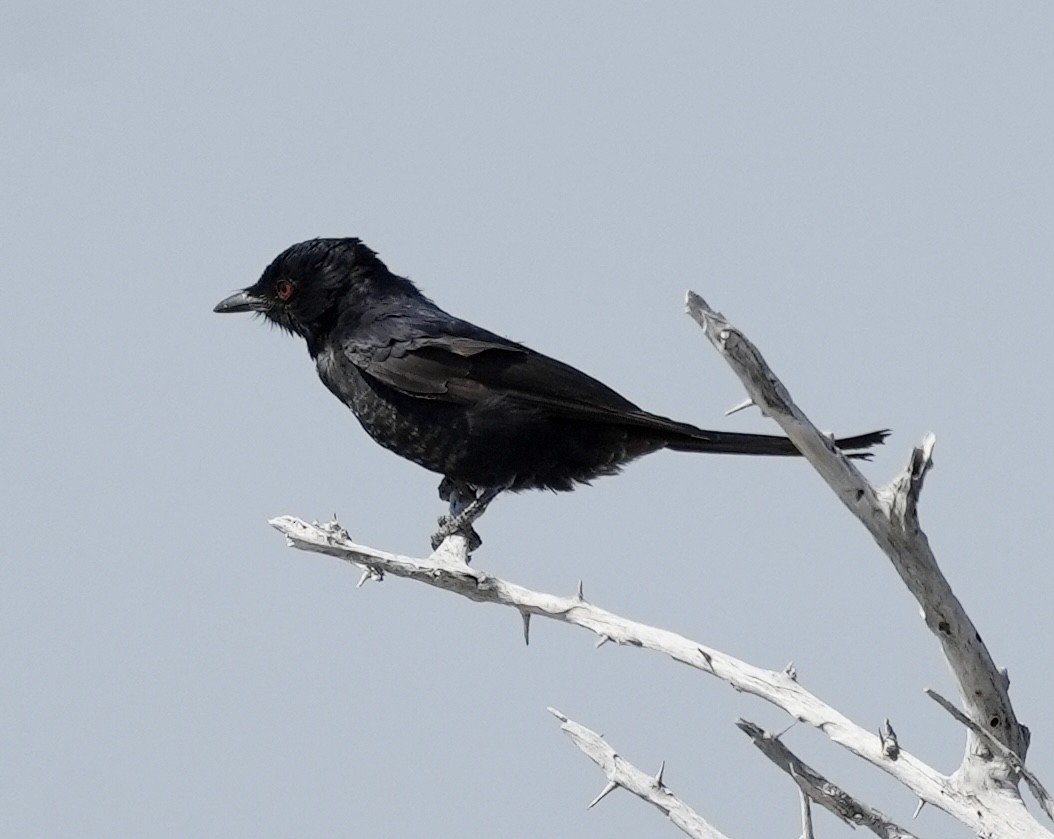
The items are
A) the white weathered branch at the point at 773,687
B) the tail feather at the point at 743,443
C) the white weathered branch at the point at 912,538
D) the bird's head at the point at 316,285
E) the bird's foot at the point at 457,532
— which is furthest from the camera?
the bird's head at the point at 316,285

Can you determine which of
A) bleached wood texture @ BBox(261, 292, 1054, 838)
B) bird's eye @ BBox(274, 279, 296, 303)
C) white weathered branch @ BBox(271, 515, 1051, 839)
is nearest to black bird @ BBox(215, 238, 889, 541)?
bird's eye @ BBox(274, 279, 296, 303)

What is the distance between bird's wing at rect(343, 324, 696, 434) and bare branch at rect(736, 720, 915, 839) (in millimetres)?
2980

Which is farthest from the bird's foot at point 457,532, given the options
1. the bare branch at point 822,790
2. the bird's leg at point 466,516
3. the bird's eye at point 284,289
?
the bare branch at point 822,790

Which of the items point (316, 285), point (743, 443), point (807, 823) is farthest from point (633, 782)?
point (316, 285)

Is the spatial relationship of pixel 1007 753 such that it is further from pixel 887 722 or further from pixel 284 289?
pixel 284 289

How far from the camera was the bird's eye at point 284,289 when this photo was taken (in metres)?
8.34

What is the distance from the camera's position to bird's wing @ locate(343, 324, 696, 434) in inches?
290

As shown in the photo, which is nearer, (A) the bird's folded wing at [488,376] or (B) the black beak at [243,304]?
(A) the bird's folded wing at [488,376]

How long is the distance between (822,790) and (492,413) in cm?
336

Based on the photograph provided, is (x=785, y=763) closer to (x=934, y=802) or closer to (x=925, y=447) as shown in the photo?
(x=934, y=802)

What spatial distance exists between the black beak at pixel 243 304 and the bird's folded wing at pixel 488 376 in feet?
3.55

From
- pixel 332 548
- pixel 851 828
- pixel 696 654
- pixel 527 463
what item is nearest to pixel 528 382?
pixel 527 463

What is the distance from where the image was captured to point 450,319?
7973 millimetres

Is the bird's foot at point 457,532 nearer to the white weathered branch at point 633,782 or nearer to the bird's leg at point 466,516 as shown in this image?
the bird's leg at point 466,516
